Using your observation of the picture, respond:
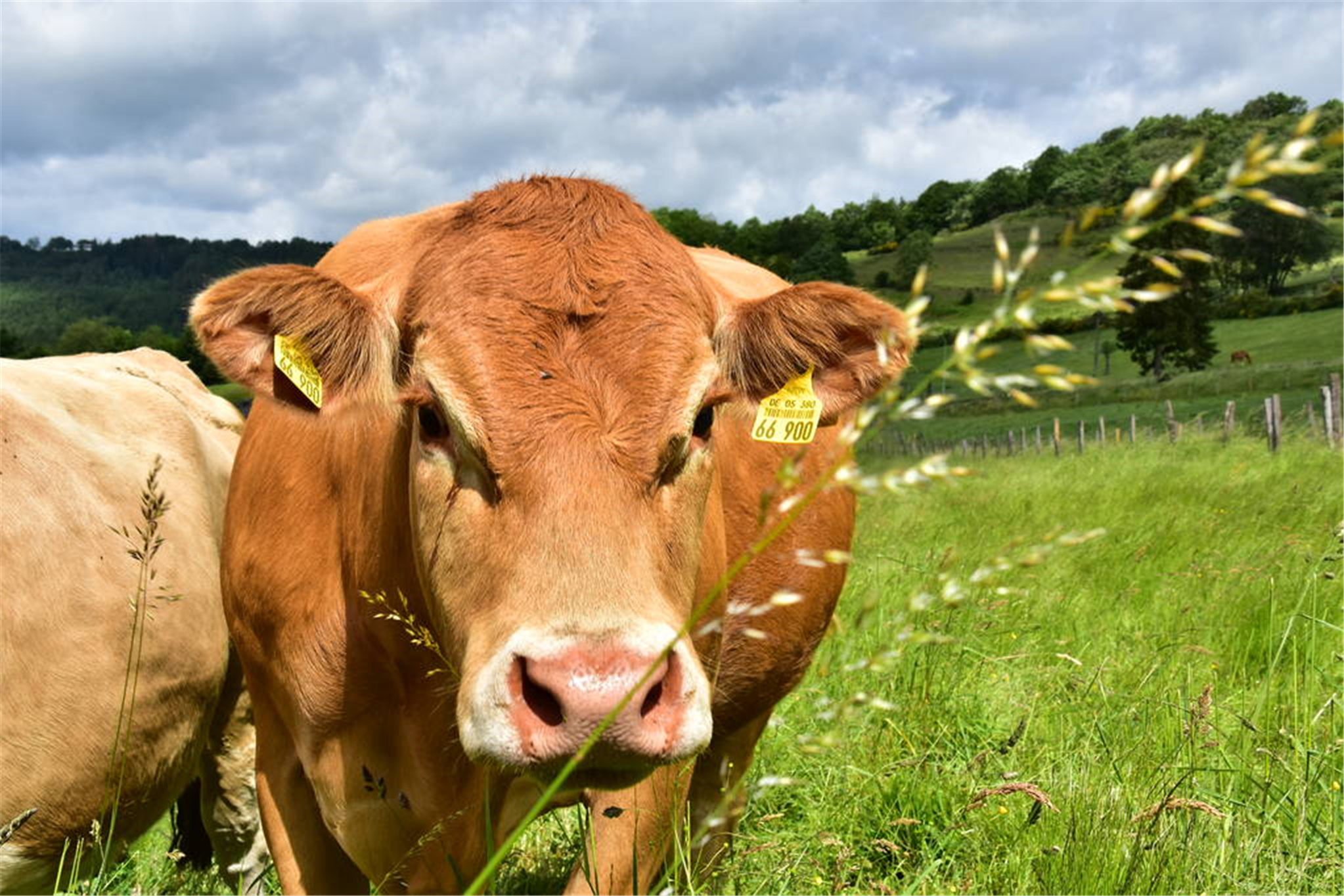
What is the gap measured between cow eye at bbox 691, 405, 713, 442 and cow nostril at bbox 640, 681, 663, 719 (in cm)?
76

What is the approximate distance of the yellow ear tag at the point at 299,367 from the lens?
2500 millimetres

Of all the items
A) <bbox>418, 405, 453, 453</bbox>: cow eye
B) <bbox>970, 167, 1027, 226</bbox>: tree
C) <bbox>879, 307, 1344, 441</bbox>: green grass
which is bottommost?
<bbox>879, 307, 1344, 441</bbox>: green grass

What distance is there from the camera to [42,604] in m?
3.24

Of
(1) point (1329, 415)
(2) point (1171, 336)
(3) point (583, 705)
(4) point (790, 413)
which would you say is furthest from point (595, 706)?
(2) point (1171, 336)

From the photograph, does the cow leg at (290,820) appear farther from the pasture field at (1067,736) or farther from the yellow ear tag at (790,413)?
the yellow ear tag at (790,413)

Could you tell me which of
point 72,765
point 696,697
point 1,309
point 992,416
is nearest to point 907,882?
point 696,697

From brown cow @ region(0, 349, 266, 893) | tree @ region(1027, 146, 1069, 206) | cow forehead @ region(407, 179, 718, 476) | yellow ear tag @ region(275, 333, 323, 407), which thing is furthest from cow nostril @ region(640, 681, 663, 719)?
tree @ region(1027, 146, 1069, 206)

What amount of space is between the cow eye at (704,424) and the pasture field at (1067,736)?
59cm

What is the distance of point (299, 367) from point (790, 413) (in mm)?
1219

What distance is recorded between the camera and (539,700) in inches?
68.9

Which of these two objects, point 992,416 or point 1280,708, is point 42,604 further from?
point 992,416

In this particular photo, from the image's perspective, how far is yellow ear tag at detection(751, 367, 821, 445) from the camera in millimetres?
2785

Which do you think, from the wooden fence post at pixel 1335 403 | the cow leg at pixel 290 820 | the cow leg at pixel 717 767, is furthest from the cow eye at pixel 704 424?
the wooden fence post at pixel 1335 403

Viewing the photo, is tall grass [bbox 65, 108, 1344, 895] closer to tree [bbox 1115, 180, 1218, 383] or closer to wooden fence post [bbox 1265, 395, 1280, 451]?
wooden fence post [bbox 1265, 395, 1280, 451]
